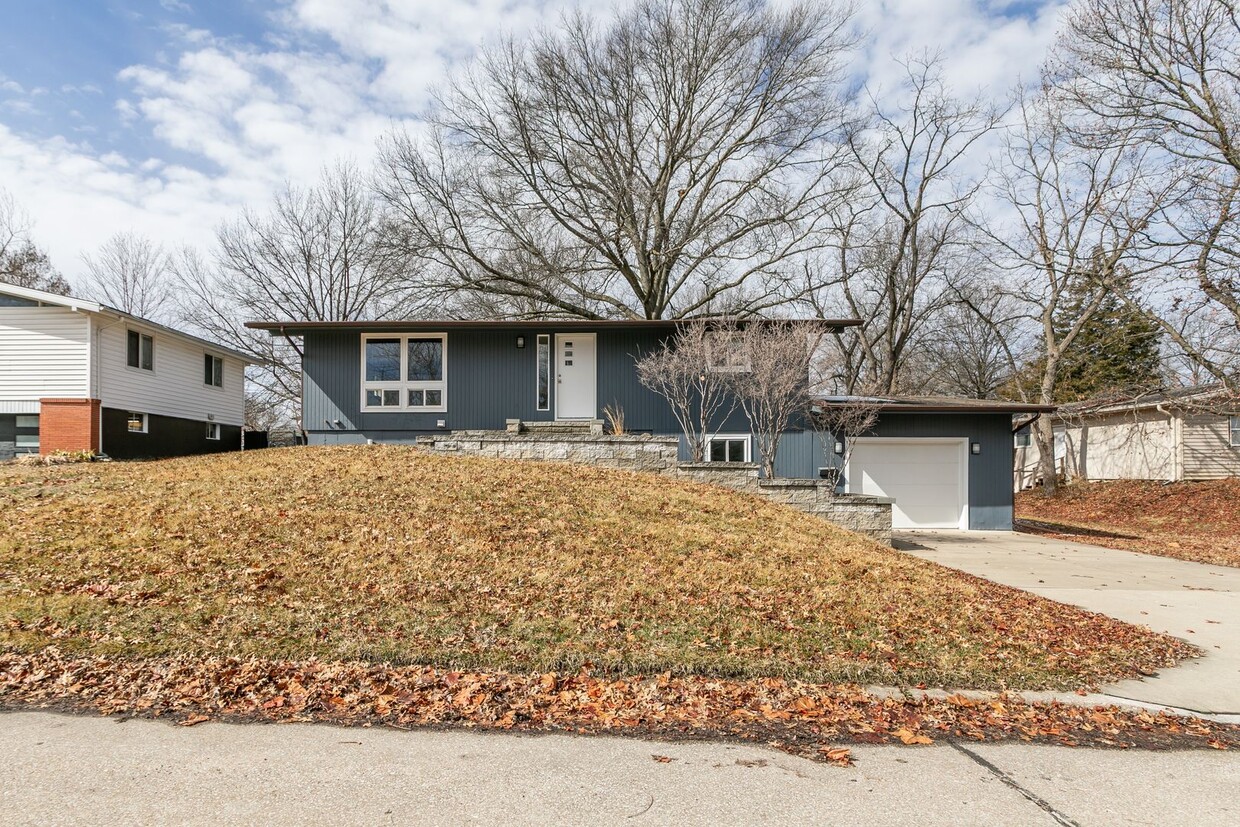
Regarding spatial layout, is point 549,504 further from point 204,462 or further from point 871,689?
point 204,462

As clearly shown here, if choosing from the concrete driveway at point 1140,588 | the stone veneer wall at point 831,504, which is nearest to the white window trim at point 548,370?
the stone veneer wall at point 831,504

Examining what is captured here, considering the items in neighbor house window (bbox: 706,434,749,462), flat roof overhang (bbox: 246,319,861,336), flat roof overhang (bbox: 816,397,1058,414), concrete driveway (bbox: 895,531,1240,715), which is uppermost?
flat roof overhang (bbox: 246,319,861,336)

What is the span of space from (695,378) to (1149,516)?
543 inches

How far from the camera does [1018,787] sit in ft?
10.7

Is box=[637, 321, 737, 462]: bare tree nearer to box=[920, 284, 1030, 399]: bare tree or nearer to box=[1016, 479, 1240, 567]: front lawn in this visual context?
box=[1016, 479, 1240, 567]: front lawn

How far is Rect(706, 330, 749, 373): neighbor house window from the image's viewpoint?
1274 cm

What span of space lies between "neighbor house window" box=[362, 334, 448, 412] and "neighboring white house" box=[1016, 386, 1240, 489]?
57.0ft

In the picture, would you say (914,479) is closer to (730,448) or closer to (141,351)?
(730,448)

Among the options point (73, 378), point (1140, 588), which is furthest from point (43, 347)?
point (1140, 588)

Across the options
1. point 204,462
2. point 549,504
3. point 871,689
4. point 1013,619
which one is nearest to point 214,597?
point 549,504

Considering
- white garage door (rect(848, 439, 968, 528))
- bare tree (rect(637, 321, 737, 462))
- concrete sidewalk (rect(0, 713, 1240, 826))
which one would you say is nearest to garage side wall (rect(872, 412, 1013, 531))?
white garage door (rect(848, 439, 968, 528))

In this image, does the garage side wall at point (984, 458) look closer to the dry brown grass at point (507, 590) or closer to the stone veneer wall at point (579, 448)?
the stone veneer wall at point (579, 448)

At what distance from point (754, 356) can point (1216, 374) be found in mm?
11270

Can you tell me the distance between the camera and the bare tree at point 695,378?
12852mm
